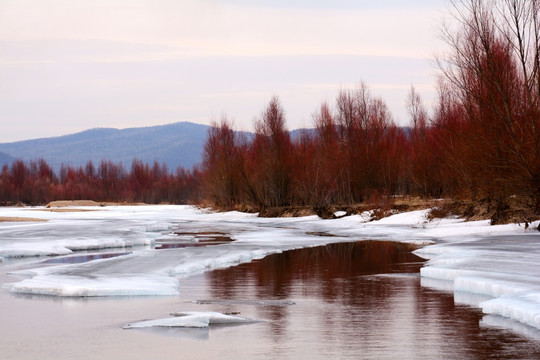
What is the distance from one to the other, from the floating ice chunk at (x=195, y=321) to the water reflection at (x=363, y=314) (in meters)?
0.51

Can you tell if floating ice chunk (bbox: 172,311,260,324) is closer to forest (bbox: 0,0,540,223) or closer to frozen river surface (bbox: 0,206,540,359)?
frozen river surface (bbox: 0,206,540,359)

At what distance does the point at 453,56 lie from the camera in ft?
77.4

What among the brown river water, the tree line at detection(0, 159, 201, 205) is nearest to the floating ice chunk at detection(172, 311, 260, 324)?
the brown river water

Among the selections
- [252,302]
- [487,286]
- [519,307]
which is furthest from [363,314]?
[487,286]

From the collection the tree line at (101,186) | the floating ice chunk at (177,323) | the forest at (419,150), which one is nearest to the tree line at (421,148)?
the forest at (419,150)

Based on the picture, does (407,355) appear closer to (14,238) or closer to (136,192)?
(14,238)

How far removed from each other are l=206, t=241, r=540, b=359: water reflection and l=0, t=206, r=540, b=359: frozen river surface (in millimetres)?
25

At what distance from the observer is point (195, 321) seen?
9.18 metres

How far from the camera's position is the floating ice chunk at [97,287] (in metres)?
12.1

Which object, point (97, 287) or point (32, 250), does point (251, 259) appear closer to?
point (32, 250)

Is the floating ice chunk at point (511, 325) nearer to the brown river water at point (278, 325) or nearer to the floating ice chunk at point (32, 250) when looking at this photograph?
the brown river water at point (278, 325)

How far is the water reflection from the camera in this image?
300 inches

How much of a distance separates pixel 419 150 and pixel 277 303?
39163 mm

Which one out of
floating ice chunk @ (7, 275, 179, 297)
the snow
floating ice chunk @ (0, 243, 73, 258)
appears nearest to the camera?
the snow
